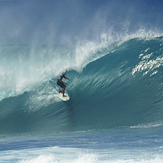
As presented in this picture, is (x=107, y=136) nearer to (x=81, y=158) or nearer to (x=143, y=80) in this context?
(x=81, y=158)

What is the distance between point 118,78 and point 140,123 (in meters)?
3.05

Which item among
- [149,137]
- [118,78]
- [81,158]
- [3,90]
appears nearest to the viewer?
[81,158]

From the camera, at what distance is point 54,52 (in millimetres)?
12281

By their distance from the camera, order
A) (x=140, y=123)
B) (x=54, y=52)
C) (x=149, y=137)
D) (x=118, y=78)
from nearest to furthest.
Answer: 1. (x=149, y=137)
2. (x=140, y=123)
3. (x=118, y=78)
4. (x=54, y=52)

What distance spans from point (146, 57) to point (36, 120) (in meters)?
5.33

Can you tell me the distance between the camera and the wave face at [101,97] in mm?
7668

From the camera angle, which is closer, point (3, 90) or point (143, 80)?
point (143, 80)

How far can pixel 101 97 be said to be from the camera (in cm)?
901

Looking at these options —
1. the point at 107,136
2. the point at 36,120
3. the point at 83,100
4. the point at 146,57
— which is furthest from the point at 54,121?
the point at 146,57

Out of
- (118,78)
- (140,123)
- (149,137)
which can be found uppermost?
(118,78)

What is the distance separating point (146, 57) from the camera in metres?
10.0

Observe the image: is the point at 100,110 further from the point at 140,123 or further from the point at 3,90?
the point at 3,90

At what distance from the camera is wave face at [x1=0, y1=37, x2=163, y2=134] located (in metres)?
7.67

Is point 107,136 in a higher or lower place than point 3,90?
lower
